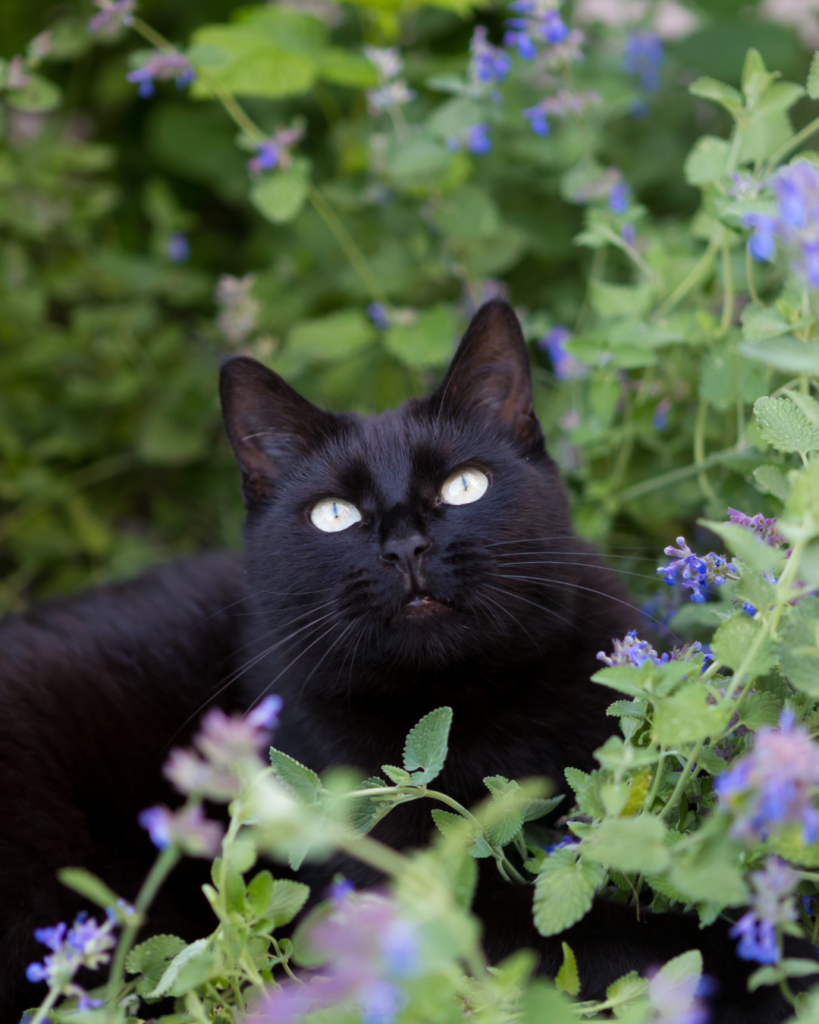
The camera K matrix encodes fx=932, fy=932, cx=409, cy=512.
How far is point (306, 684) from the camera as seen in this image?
1.36 metres

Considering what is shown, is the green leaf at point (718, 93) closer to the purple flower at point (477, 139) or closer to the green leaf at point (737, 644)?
the purple flower at point (477, 139)

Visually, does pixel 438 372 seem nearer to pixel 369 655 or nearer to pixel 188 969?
pixel 369 655

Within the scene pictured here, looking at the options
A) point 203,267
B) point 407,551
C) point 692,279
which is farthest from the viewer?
point 203,267

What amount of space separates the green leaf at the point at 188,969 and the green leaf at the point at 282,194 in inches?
53.9

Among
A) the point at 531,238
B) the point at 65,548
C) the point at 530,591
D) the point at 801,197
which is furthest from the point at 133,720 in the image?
the point at 531,238

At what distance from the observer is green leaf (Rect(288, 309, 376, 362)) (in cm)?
203

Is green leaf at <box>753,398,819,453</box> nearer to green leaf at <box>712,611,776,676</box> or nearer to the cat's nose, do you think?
green leaf at <box>712,611,776,676</box>

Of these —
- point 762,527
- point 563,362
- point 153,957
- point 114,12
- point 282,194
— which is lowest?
point 153,957

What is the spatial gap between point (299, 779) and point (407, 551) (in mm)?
378

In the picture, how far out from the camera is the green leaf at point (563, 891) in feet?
2.61

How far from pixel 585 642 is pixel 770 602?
594 millimetres

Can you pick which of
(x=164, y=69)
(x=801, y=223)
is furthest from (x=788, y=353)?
(x=164, y=69)

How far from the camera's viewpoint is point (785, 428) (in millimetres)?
930

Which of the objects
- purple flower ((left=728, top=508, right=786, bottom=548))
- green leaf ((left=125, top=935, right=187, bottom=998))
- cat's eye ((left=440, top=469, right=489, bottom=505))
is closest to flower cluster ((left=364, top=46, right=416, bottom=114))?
cat's eye ((left=440, top=469, right=489, bottom=505))
